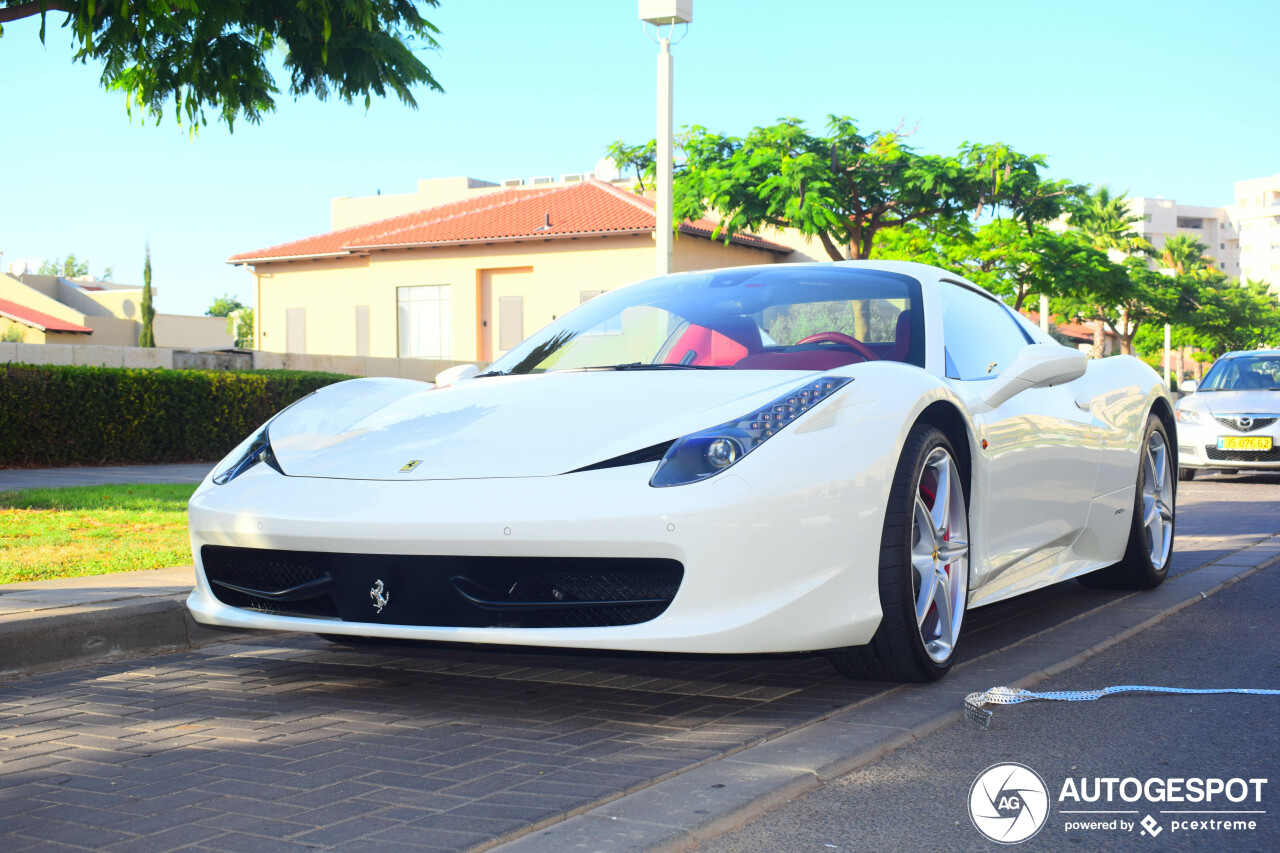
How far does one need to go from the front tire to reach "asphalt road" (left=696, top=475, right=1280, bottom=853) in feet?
0.99

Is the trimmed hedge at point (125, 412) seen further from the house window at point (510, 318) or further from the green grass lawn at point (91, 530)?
the house window at point (510, 318)

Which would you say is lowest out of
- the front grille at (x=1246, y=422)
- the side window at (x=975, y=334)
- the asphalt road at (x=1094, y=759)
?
the asphalt road at (x=1094, y=759)

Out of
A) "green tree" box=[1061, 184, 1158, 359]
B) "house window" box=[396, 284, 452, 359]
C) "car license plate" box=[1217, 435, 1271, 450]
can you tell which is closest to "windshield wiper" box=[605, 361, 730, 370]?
"green tree" box=[1061, 184, 1158, 359]

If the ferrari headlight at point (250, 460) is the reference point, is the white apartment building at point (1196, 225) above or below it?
above

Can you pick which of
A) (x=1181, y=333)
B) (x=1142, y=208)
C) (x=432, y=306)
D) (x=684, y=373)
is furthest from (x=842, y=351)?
(x=1142, y=208)

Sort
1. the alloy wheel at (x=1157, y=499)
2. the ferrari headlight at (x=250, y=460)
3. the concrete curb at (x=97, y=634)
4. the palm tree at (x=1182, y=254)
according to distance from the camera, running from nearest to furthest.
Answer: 1. the ferrari headlight at (x=250, y=460)
2. the concrete curb at (x=97, y=634)
3. the alloy wheel at (x=1157, y=499)
4. the palm tree at (x=1182, y=254)

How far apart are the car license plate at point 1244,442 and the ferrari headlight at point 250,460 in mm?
12016

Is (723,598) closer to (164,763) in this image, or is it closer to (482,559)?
(482,559)

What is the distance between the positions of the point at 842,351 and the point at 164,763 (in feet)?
8.05

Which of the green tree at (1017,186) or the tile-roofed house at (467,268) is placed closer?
the green tree at (1017,186)

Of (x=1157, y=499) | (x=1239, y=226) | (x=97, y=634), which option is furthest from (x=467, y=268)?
(x=1239, y=226)

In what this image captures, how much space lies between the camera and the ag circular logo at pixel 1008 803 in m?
2.67

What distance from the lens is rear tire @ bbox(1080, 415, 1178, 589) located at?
5.81 m
